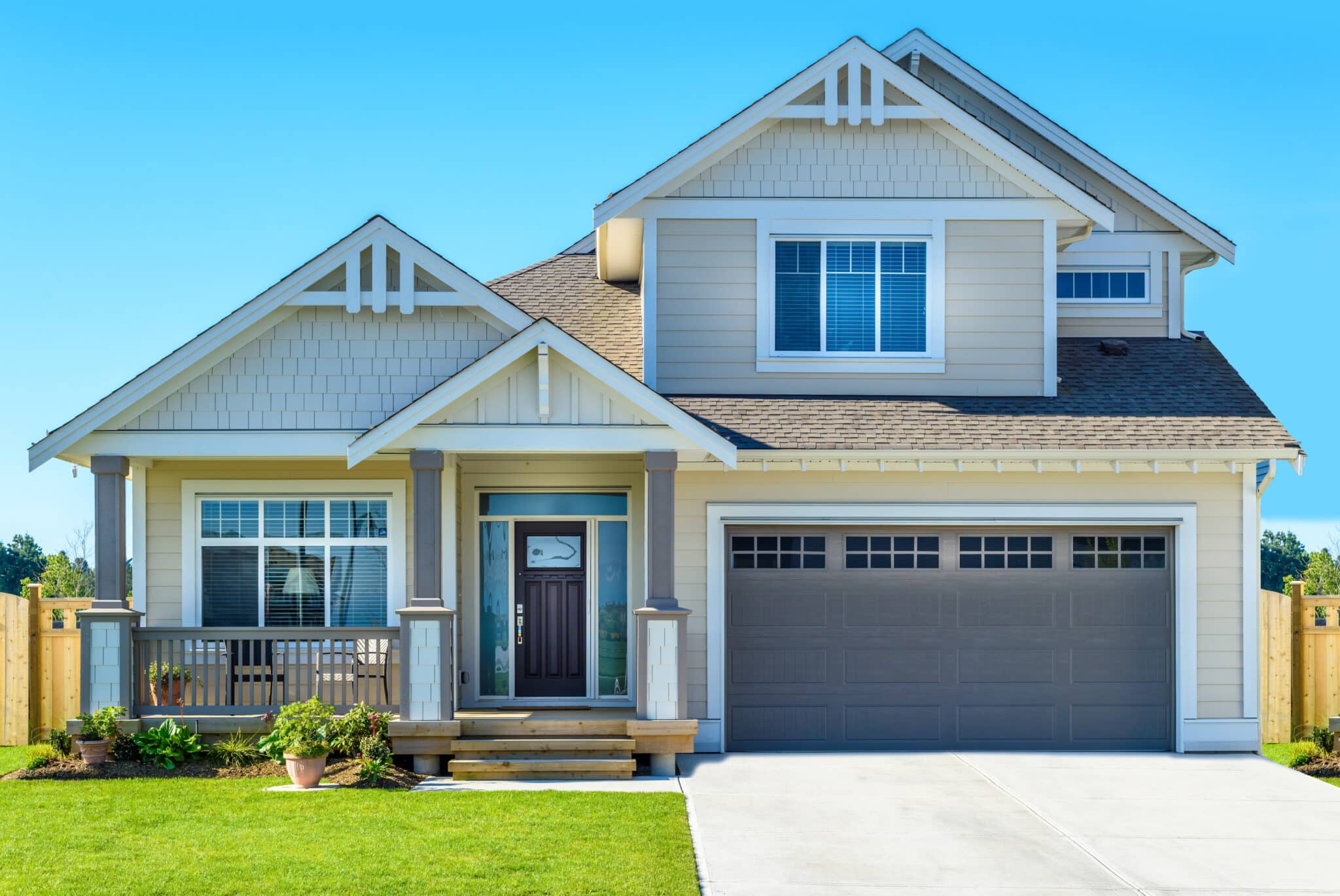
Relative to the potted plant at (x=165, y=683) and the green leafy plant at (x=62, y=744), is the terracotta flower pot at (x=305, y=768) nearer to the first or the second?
the potted plant at (x=165, y=683)

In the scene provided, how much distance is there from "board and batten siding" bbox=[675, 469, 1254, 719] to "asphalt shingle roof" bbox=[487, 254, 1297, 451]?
457mm

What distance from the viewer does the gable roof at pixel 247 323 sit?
40.1ft

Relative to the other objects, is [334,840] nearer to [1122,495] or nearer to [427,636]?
[427,636]

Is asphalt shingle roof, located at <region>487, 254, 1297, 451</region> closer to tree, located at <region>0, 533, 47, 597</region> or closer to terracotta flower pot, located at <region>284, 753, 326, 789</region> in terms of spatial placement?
terracotta flower pot, located at <region>284, 753, 326, 789</region>

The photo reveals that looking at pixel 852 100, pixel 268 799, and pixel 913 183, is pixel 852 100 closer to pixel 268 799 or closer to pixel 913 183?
pixel 913 183

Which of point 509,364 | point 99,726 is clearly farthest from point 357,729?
point 509,364

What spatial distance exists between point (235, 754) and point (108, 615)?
1.80m

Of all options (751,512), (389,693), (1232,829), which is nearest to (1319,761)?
(1232,829)

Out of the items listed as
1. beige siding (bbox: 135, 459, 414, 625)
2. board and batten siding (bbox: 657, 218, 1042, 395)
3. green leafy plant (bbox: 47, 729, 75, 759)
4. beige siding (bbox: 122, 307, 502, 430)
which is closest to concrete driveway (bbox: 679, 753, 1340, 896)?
board and batten siding (bbox: 657, 218, 1042, 395)

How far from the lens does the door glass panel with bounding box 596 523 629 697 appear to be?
13883 millimetres

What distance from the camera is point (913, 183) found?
13930 mm

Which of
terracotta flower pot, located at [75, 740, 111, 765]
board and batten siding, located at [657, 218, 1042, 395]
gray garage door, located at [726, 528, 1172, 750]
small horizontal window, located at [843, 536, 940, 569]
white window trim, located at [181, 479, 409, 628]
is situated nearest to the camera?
terracotta flower pot, located at [75, 740, 111, 765]

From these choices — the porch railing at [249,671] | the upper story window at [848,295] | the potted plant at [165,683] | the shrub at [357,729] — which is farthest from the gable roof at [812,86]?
the potted plant at [165,683]

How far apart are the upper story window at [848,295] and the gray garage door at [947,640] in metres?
2.13
